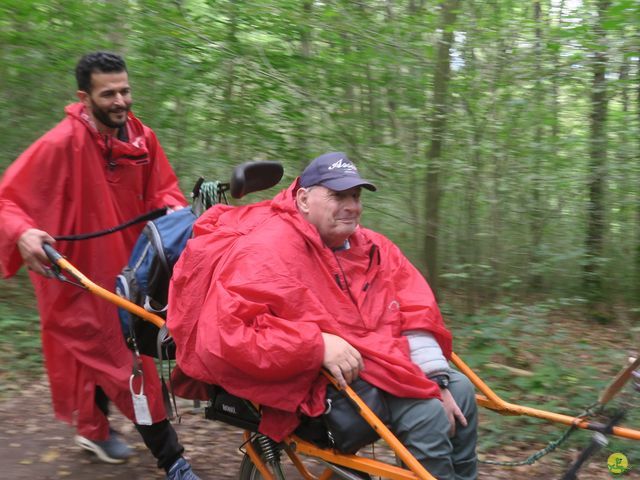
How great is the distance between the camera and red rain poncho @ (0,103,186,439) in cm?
350

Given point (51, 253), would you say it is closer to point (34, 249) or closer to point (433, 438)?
point (34, 249)

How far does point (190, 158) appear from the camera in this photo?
7.30 metres

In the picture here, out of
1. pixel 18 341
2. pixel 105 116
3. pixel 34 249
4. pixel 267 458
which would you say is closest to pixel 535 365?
pixel 267 458

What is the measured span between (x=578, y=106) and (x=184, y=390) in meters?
5.21

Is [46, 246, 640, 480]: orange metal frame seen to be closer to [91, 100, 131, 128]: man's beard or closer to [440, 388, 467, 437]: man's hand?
[440, 388, 467, 437]: man's hand

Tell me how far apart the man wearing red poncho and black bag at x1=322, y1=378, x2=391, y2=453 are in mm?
1308

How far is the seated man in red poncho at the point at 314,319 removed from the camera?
2475mm

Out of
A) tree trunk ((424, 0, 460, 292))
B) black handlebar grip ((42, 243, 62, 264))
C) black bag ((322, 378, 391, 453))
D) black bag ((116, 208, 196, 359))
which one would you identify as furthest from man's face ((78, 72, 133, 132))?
tree trunk ((424, 0, 460, 292))

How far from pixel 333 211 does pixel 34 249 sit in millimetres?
1433

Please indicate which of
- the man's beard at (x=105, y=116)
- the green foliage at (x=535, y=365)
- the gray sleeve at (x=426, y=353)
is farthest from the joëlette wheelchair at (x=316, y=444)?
the green foliage at (x=535, y=365)

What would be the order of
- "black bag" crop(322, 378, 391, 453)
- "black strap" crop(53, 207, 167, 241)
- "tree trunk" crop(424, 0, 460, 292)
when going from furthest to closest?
"tree trunk" crop(424, 0, 460, 292) < "black strap" crop(53, 207, 167, 241) < "black bag" crop(322, 378, 391, 453)

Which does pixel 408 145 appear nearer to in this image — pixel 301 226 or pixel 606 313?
pixel 606 313

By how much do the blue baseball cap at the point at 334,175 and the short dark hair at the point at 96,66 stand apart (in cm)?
128

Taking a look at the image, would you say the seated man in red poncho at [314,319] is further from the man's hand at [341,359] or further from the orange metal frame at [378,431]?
the orange metal frame at [378,431]
